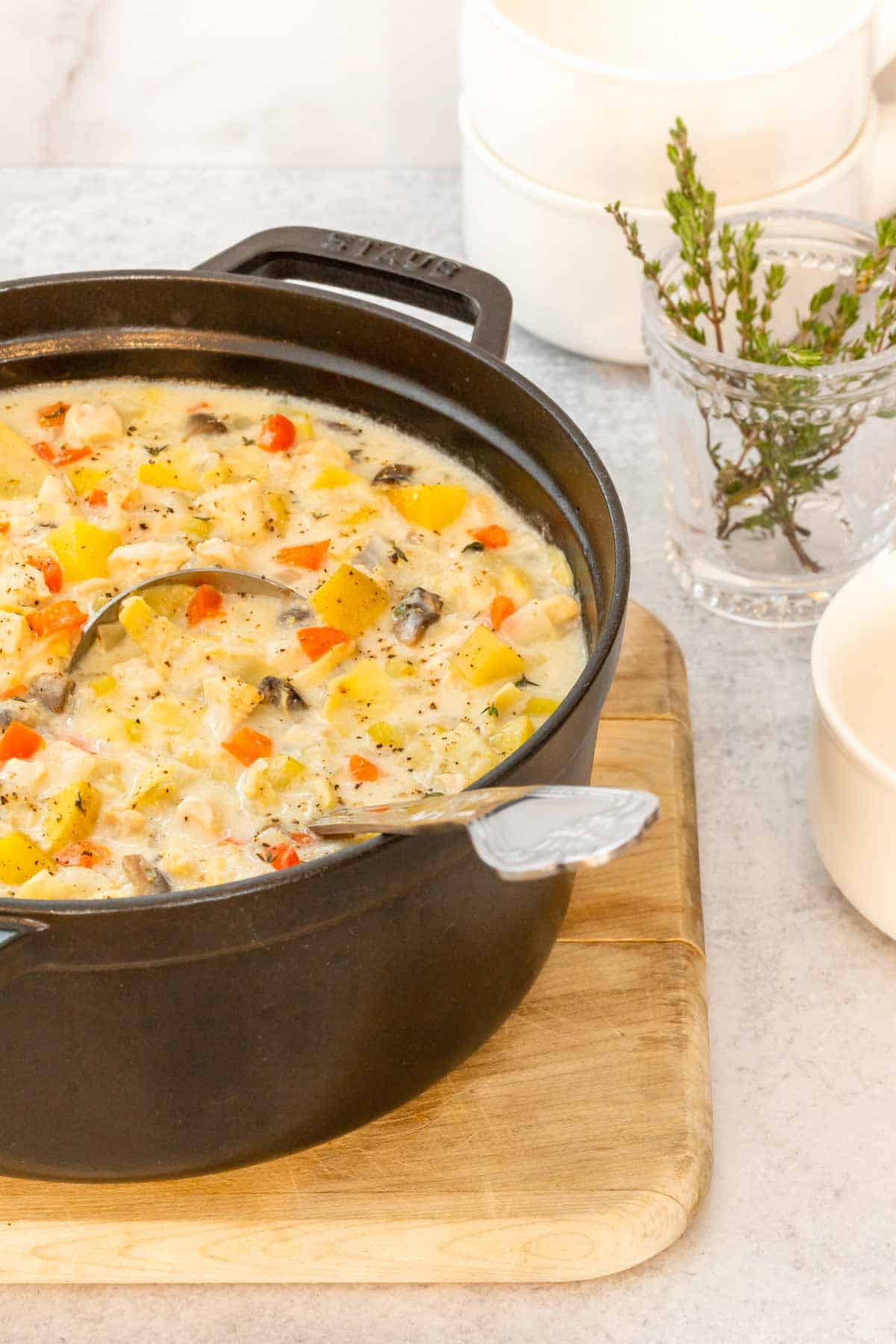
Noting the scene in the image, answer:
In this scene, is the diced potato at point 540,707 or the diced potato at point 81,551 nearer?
the diced potato at point 540,707

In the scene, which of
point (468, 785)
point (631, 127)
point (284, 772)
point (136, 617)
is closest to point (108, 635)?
point (136, 617)

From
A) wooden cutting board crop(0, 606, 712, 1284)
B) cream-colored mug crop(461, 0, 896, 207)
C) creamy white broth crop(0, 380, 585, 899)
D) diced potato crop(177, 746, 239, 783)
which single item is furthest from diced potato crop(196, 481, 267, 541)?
cream-colored mug crop(461, 0, 896, 207)

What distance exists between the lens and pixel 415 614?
1.64m

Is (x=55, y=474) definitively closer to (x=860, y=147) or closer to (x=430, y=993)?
(x=430, y=993)

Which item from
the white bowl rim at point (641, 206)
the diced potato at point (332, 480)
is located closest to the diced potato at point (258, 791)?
the diced potato at point (332, 480)

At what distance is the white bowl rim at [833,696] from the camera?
1.50 m

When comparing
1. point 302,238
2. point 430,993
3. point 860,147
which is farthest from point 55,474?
point 860,147

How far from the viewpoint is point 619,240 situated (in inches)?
85.4

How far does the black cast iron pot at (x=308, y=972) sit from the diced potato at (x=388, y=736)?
7.4 inches

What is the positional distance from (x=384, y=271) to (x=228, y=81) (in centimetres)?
→ 117

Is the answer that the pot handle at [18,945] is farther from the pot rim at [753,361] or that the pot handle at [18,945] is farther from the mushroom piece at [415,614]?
the pot rim at [753,361]

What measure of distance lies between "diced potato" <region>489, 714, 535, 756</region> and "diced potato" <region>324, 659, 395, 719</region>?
0.12 metres

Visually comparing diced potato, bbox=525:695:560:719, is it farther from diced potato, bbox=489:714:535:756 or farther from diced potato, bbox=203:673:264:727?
diced potato, bbox=203:673:264:727

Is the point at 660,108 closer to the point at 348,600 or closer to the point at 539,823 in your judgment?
the point at 348,600
